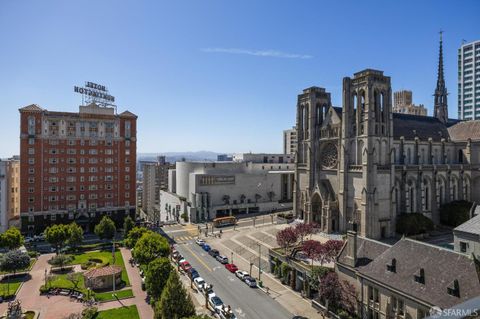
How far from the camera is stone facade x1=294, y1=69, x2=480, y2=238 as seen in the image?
65.1m

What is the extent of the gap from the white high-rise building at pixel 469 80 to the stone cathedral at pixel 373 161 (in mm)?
120509

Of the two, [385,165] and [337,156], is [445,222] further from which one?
[337,156]

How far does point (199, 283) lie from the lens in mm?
48188

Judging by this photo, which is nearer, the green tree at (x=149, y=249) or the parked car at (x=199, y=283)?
the parked car at (x=199, y=283)

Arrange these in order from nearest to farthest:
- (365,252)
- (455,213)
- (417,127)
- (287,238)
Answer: (365,252) → (287,238) → (455,213) → (417,127)

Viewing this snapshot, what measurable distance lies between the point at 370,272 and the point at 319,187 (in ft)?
133

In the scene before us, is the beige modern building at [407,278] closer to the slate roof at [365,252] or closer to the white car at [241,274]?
the slate roof at [365,252]

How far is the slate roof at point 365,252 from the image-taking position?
37.8 m

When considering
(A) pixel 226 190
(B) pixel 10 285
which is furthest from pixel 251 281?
(A) pixel 226 190

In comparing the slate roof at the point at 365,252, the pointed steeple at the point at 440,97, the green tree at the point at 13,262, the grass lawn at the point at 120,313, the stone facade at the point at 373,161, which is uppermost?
the pointed steeple at the point at 440,97

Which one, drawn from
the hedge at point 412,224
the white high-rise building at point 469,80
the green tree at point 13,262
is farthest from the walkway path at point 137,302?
the white high-rise building at point 469,80

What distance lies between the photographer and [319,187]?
74.6m

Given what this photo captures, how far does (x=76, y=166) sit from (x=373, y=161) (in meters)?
77.9

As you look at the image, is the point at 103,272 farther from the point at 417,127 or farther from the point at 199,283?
the point at 417,127
